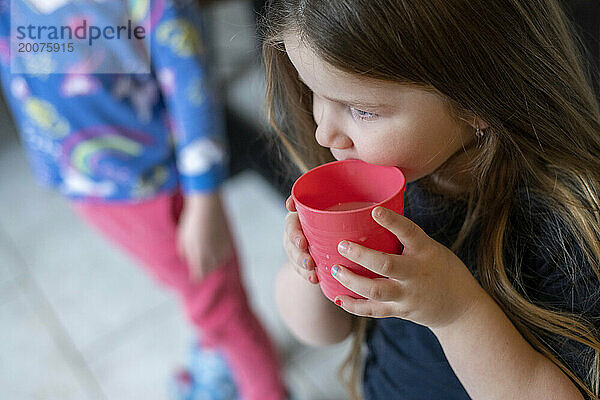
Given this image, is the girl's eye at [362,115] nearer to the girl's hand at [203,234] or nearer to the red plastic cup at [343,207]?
the red plastic cup at [343,207]

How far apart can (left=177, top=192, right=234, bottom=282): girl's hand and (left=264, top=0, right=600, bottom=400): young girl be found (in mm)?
448

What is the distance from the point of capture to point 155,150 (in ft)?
3.82

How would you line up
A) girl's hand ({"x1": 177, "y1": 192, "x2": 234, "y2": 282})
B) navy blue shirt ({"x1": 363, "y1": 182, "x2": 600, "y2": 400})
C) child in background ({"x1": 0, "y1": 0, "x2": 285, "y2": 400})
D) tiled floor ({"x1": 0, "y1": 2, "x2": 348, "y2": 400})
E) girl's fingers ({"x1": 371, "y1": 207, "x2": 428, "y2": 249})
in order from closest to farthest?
1. girl's fingers ({"x1": 371, "y1": 207, "x2": 428, "y2": 249})
2. navy blue shirt ({"x1": 363, "y1": 182, "x2": 600, "y2": 400})
3. child in background ({"x1": 0, "y1": 0, "x2": 285, "y2": 400})
4. girl's hand ({"x1": 177, "y1": 192, "x2": 234, "y2": 282})
5. tiled floor ({"x1": 0, "y1": 2, "x2": 348, "y2": 400})

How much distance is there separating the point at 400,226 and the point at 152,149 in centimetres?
71

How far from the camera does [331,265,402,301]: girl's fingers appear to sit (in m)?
0.59

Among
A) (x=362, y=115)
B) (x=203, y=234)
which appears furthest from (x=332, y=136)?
(x=203, y=234)

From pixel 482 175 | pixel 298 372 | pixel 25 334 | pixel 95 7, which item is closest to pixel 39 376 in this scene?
pixel 25 334

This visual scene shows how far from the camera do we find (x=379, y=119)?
23.6 inches

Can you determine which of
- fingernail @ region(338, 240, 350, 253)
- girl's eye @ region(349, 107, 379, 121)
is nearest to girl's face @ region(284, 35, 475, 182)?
girl's eye @ region(349, 107, 379, 121)

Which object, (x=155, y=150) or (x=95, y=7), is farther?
(x=155, y=150)

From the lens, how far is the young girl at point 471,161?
550 millimetres

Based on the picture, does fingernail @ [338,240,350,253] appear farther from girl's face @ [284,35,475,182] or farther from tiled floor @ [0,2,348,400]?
tiled floor @ [0,2,348,400]

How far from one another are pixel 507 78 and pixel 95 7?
0.72 m

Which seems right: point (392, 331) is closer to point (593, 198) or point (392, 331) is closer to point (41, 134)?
point (593, 198)
